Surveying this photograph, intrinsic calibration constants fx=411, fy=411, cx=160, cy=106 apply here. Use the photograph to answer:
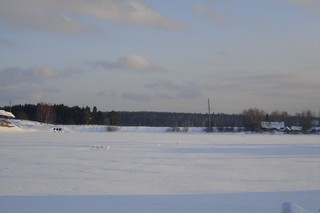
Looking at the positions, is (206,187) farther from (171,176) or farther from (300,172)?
(300,172)

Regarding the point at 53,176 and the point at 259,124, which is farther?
the point at 259,124

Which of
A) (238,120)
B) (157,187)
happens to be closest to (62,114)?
(238,120)

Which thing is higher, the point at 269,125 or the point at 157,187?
the point at 269,125

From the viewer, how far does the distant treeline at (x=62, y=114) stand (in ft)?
303

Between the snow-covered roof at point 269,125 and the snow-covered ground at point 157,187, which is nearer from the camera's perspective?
the snow-covered ground at point 157,187

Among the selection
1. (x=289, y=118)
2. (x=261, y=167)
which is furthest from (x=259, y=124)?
(x=261, y=167)

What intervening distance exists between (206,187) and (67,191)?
3101mm

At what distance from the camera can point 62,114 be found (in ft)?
316

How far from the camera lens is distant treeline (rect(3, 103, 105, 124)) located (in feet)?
303

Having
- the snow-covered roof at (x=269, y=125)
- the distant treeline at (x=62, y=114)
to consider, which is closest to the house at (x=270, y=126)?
the snow-covered roof at (x=269, y=125)

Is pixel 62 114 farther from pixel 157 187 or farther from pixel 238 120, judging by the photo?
pixel 157 187

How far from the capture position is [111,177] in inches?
428

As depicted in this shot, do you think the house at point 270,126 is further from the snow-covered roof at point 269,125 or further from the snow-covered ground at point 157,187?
the snow-covered ground at point 157,187

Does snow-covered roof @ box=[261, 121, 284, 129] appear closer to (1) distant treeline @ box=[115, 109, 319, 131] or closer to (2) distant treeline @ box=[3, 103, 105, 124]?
(1) distant treeline @ box=[115, 109, 319, 131]
